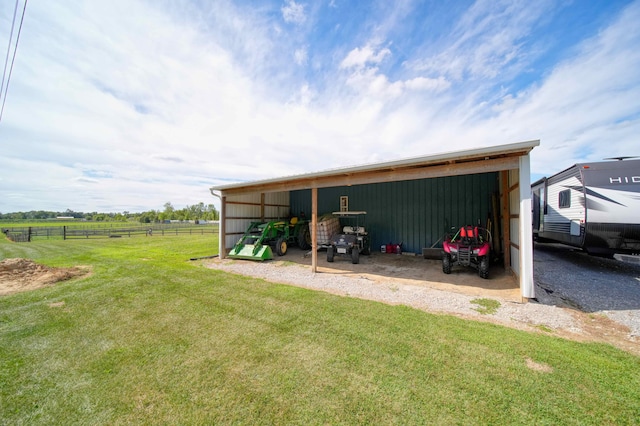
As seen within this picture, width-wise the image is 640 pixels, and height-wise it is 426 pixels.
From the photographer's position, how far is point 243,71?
6.80 meters

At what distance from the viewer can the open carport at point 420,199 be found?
13.1ft

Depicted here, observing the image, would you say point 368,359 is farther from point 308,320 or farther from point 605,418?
point 605,418

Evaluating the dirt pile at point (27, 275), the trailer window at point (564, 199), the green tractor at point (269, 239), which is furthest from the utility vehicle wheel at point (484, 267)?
the dirt pile at point (27, 275)

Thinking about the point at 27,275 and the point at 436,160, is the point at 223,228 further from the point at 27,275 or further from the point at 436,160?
the point at 436,160

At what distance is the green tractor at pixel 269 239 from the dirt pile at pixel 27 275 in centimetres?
378

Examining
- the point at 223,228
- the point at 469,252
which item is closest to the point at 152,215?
the point at 223,228

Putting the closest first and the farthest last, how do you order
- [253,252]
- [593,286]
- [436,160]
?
1. [436,160]
2. [593,286]
3. [253,252]

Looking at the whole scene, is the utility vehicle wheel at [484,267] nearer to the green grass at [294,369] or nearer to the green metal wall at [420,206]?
the green metal wall at [420,206]

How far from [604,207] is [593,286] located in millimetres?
1771

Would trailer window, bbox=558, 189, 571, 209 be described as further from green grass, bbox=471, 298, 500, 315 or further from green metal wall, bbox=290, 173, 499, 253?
green grass, bbox=471, 298, 500, 315

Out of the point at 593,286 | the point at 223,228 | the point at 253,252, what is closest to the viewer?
the point at 593,286

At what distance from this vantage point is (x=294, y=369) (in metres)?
2.24

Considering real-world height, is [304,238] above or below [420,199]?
below

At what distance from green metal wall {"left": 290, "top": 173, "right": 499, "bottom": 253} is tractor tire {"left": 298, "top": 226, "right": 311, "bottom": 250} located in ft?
5.27
